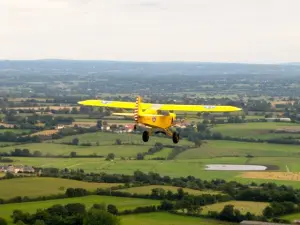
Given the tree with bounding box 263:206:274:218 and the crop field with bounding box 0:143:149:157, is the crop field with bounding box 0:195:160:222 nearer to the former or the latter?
the tree with bounding box 263:206:274:218

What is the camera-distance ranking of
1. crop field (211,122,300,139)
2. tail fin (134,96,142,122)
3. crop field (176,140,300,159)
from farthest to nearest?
crop field (211,122,300,139)
crop field (176,140,300,159)
tail fin (134,96,142,122)

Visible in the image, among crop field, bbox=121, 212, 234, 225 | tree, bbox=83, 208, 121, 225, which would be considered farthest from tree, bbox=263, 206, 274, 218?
tree, bbox=83, 208, 121, 225

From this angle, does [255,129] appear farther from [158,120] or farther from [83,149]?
[158,120]

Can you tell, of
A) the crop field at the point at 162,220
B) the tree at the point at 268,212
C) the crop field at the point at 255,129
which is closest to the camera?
the crop field at the point at 162,220

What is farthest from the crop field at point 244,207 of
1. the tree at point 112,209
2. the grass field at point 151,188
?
the tree at point 112,209

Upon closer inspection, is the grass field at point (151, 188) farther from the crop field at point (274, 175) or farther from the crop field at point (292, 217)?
the crop field at point (292, 217)

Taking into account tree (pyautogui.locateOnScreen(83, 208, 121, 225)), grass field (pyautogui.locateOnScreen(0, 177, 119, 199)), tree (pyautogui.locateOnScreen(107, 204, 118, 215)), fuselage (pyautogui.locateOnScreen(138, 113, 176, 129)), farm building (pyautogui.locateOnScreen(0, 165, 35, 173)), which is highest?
fuselage (pyautogui.locateOnScreen(138, 113, 176, 129))

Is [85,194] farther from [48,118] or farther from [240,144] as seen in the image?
[48,118]
